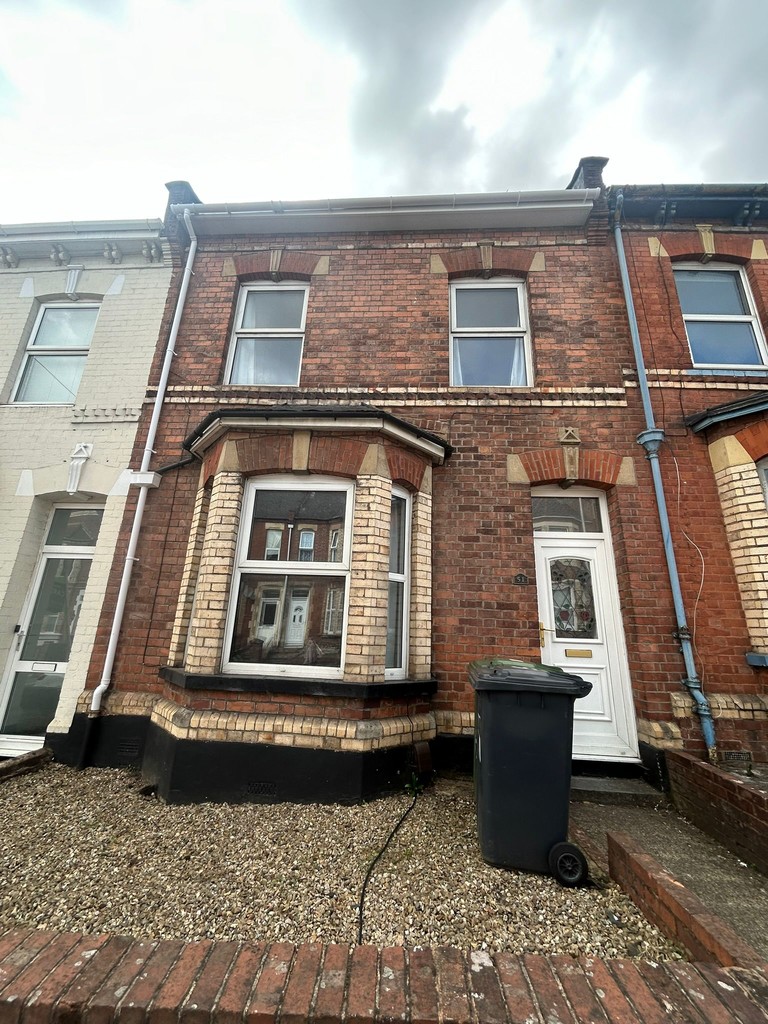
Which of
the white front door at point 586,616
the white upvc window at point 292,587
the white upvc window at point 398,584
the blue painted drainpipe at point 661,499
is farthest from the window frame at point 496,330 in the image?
the white upvc window at point 292,587

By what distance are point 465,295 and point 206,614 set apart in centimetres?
512

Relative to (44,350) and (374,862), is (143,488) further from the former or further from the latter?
(374,862)

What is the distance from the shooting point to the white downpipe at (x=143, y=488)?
A: 4500 millimetres

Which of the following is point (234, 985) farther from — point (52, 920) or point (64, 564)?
point (64, 564)

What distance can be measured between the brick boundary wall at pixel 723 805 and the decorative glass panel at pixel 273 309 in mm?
6372

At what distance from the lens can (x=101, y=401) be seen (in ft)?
18.1

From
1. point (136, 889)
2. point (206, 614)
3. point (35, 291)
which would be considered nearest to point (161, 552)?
point (206, 614)

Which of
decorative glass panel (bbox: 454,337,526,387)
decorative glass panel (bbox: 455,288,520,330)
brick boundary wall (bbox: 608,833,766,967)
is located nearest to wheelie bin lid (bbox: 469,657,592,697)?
brick boundary wall (bbox: 608,833,766,967)

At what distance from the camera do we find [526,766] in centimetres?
267

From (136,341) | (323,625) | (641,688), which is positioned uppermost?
(136,341)

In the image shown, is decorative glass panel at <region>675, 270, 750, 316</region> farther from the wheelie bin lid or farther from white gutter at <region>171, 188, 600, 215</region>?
the wheelie bin lid

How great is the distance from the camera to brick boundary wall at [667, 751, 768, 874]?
8.98 feet

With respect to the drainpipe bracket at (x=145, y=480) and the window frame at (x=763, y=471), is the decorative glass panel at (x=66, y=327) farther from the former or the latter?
the window frame at (x=763, y=471)

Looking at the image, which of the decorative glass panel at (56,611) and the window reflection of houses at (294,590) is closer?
the window reflection of houses at (294,590)
